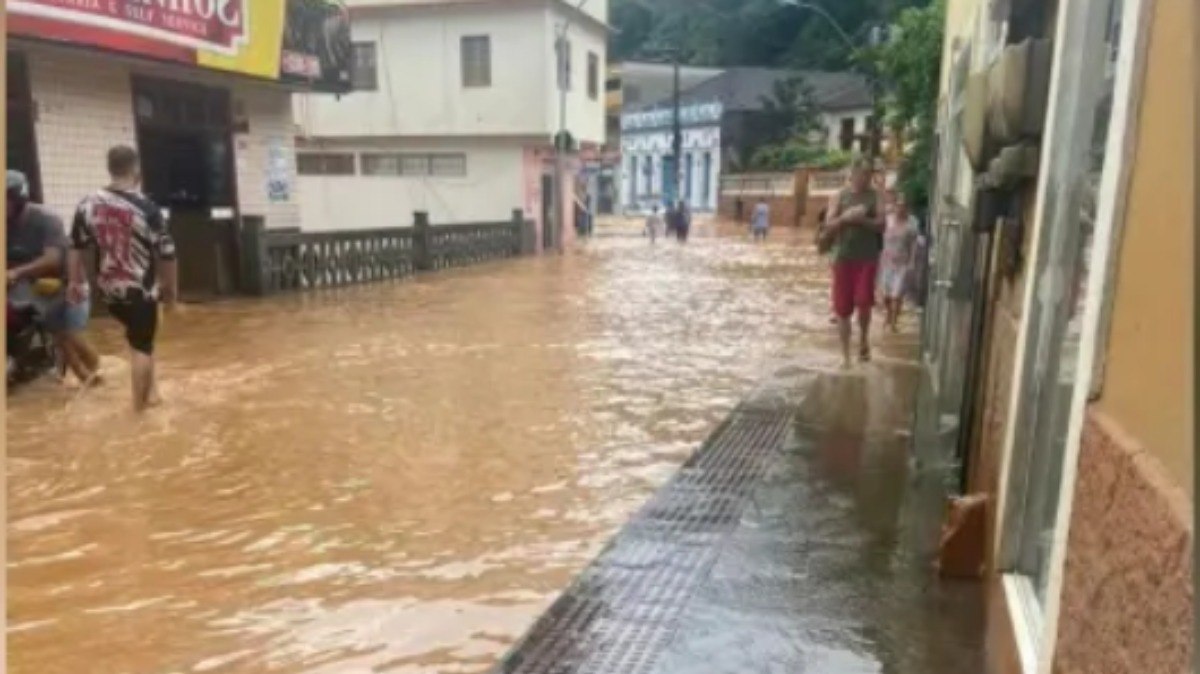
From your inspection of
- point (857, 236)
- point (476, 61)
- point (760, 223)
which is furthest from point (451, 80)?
point (857, 236)

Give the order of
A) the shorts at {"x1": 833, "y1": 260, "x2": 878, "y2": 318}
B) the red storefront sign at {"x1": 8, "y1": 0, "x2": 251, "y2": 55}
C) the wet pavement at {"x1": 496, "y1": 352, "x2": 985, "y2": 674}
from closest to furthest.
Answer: the wet pavement at {"x1": 496, "y1": 352, "x2": 985, "y2": 674}
the shorts at {"x1": 833, "y1": 260, "x2": 878, "y2": 318}
the red storefront sign at {"x1": 8, "y1": 0, "x2": 251, "y2": 55}

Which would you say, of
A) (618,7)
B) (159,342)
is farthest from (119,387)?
(618,7)

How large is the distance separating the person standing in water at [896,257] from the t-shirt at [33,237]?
24.8ft

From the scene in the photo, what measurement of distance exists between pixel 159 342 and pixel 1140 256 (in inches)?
394

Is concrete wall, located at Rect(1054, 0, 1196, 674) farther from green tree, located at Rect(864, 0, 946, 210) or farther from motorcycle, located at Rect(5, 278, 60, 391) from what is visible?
→ green tree, located at Rect(864, 0, 946, 210)

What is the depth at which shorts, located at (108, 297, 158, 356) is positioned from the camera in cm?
680

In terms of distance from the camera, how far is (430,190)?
24.2 meters

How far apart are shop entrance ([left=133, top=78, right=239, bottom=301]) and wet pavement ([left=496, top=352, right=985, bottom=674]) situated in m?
10.6

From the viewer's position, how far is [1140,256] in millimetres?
1898

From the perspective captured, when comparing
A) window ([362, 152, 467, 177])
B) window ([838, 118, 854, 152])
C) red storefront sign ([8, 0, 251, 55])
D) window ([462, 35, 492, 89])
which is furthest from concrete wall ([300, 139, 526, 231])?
window ([838, 118, 854, 152])

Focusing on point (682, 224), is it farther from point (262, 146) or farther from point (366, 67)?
point (262, 146)

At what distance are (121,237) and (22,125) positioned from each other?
19.3 ft

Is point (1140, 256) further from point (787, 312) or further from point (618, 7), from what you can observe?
point (618, 7)

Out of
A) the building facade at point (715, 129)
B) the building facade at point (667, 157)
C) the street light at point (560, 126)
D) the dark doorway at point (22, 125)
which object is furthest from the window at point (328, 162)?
the building facade at point (667, 157)
